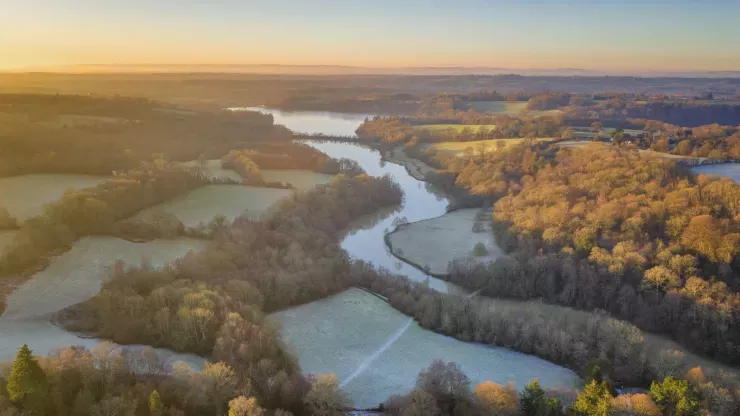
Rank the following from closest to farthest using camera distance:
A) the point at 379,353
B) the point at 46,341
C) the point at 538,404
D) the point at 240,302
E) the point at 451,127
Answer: the point at 538,404, the point at 46,341, the point at 379,353, the point at 240,302, the point at 451,127

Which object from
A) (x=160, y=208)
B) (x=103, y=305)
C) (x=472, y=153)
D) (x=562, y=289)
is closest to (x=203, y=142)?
(x=160, y=208)

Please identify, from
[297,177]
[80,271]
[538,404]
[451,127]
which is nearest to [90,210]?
[80,271]

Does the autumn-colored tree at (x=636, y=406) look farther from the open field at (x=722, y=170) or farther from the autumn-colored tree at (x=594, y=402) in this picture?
the open field at (x=722, y=170)

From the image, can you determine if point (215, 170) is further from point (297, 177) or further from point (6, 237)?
point (6, 237)

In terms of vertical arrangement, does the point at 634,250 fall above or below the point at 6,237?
below

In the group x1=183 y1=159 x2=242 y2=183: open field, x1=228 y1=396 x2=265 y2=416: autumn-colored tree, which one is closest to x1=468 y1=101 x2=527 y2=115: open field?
x1=183 y1=159 x2=242 y2=183: open field

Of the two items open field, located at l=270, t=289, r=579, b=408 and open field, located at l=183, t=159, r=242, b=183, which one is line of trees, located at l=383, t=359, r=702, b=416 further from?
open field, located at l=183, t=159, r=242, b=183

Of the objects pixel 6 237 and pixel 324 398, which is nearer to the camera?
pixel 324 398
